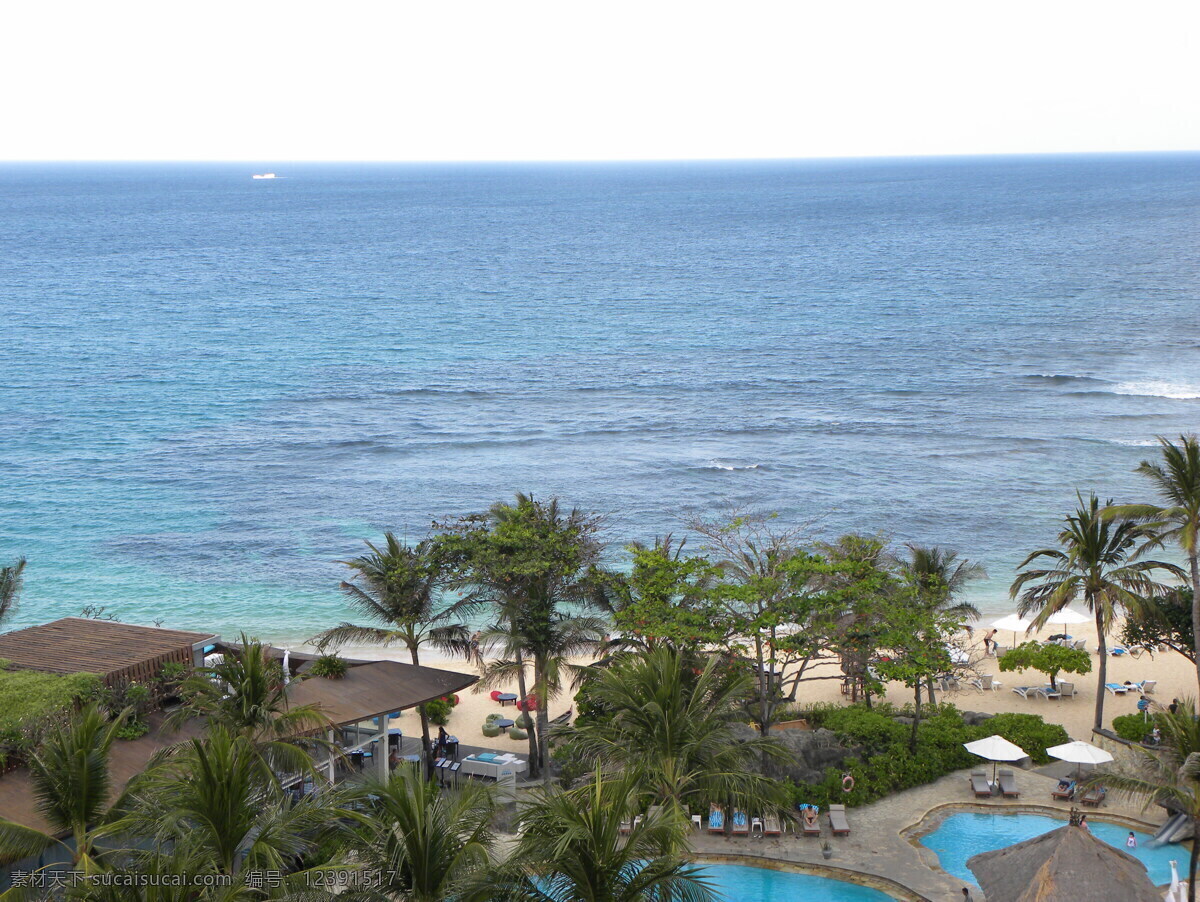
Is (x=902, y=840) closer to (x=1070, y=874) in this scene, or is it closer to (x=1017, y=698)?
(x=1070, y=874)

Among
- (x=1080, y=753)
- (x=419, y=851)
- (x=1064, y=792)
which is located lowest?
(x=1064, y=792)

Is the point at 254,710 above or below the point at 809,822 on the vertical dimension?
above

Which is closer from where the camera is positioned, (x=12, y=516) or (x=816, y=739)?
(x=816, y=739)

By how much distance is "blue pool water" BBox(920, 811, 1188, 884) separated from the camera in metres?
21.7

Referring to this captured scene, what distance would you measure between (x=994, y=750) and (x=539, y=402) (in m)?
49.6

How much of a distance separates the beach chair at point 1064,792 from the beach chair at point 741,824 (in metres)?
6.88

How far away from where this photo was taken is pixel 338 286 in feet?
404

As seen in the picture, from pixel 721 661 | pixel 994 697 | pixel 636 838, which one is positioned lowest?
pixel 994 697

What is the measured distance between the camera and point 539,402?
2832 inches

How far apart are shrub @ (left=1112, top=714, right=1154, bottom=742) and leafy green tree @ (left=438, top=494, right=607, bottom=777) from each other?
504 inches

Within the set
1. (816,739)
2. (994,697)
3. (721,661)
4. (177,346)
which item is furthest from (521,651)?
(177,346)

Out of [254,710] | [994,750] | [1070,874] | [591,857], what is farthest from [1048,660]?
[591,857]

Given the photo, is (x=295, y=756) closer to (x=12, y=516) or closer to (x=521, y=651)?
(x=521, y=651)

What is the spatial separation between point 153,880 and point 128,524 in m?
41.9
